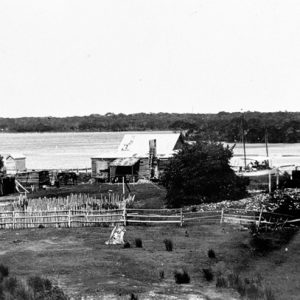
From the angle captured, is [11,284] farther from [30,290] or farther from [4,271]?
[4,271]

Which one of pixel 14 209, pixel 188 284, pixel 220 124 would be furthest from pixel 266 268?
pixel 220 124

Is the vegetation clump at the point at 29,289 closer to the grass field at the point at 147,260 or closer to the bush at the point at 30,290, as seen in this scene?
the bush at the point at 30,290

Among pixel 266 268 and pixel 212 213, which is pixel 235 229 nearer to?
pixel 212 213

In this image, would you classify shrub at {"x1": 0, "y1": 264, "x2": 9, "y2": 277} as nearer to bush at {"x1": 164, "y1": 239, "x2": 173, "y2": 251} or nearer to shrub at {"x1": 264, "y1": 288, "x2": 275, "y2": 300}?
bush at {"x1": 164, "y1": 239, "x2": 173, "y2": 251}

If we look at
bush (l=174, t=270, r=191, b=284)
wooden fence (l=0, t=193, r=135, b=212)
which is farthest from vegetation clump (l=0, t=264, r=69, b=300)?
wooden fence (l=0, t=193, r=135, b=212)

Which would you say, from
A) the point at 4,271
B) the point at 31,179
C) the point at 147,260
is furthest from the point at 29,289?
the point at 31,179
